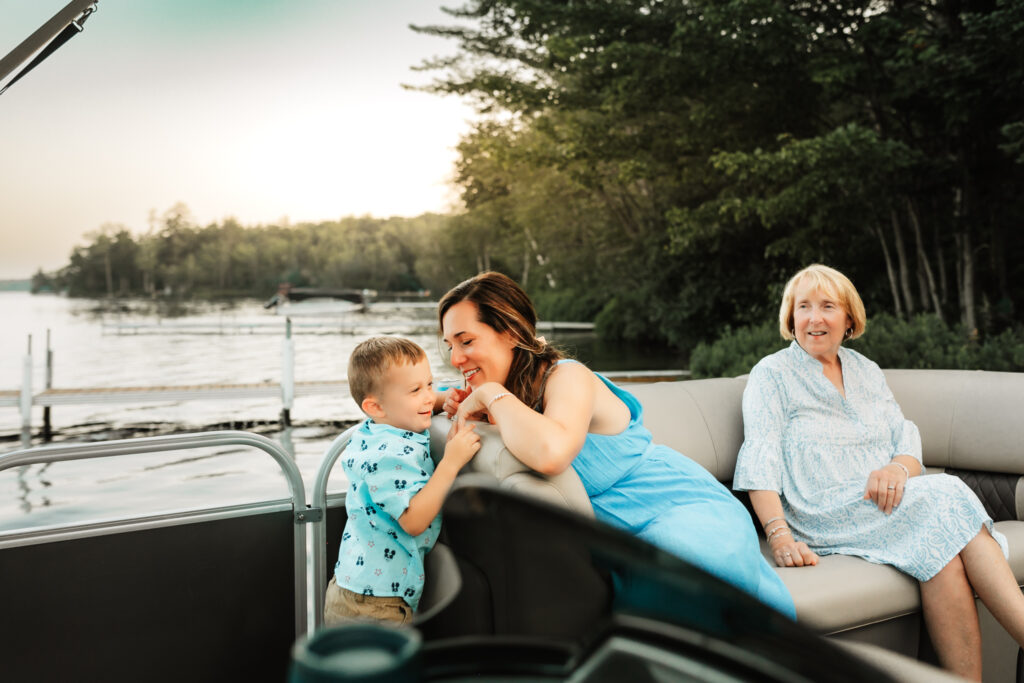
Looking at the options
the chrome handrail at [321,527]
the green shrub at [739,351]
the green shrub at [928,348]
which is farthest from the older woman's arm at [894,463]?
the green shrub at [739,351]

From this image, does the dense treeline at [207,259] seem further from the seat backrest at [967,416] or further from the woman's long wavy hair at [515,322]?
the woman's long wavy hair at [515,322]

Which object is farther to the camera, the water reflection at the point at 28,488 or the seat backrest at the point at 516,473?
the water reflection at the point at 28,488

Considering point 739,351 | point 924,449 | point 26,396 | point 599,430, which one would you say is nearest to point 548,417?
point 599,430

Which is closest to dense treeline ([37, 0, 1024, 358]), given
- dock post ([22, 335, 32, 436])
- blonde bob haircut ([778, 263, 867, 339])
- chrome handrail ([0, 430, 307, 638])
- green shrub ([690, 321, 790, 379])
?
green shrub ([690, 321, 790, 379])

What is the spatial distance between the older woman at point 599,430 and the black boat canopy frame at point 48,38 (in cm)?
84

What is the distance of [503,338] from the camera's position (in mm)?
1619

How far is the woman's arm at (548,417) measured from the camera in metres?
1.36

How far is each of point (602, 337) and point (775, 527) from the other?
870cm

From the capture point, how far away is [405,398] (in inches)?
60.6

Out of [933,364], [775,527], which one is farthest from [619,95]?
[775,527]

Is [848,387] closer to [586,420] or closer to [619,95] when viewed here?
[586,420]

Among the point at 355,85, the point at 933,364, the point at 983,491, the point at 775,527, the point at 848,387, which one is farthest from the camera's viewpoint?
the point at 355,85

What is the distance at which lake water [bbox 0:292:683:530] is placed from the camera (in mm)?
5910

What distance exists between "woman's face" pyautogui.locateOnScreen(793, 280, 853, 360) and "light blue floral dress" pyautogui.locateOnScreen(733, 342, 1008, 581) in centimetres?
5
